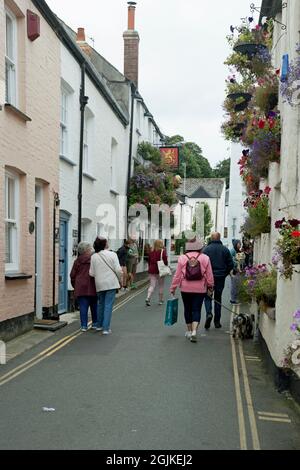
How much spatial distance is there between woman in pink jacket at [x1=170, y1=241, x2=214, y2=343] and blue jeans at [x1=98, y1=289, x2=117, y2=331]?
1.25 meters

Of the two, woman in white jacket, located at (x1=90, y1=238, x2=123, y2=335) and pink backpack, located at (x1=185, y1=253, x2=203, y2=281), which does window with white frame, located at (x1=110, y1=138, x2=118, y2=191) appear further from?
pink backpack, located at (x1=185, y1=253, x2=203, y2=281)

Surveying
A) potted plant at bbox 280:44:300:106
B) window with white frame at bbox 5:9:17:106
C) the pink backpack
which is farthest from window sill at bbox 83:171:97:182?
potted plant at bbox 280:44:300:106

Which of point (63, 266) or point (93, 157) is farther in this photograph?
point (93, 157)

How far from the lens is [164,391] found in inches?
242

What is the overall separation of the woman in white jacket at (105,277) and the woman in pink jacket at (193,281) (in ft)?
3.95

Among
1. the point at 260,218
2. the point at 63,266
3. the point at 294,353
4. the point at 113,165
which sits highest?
the point at 113,165

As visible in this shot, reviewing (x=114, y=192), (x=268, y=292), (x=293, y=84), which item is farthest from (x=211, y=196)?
(x=293, y=84)

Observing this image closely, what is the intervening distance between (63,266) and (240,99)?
571 centimetres

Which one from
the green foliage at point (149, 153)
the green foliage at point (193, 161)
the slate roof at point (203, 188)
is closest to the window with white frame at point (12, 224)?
the green foliage at point (149, 153)

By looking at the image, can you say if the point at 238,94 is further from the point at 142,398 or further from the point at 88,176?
the point at 142,398

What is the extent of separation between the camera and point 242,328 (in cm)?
957

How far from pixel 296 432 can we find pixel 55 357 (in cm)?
403

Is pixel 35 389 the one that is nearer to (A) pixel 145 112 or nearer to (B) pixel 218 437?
(B) pixel 218 437

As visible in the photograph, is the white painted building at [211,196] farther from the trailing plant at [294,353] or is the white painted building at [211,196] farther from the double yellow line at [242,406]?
the trailing plant at [294,353]
